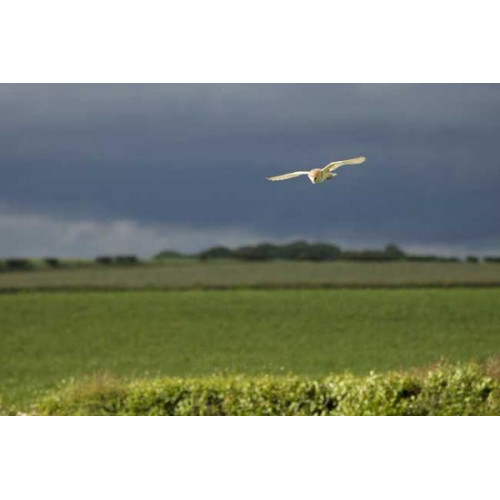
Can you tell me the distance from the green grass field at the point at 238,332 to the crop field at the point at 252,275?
90mm

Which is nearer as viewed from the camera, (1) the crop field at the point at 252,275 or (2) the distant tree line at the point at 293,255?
(2) the distant tree line at the point at 293,255

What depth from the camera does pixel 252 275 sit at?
20.7 feet

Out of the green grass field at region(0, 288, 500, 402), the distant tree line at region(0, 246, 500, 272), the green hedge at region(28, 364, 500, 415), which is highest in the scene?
the distant tree line at region(0, 246, 500, 272)

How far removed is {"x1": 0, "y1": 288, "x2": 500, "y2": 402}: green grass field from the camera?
230 inches

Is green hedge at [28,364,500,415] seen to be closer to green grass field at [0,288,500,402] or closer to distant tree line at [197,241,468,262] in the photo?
green grass field at [0,288,500,402]

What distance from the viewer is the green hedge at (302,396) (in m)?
5.09

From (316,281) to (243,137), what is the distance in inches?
52.8

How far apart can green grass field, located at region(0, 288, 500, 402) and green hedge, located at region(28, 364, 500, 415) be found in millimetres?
457
